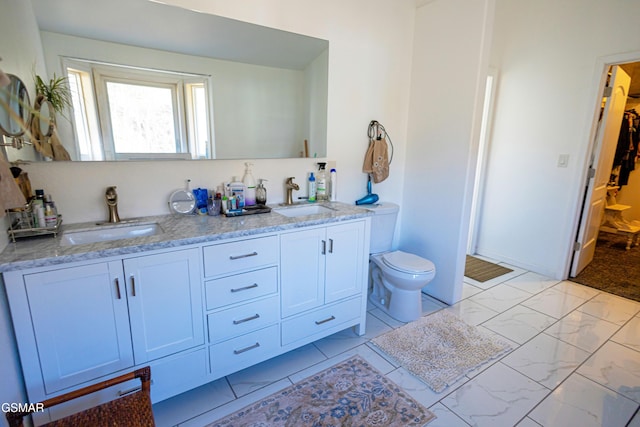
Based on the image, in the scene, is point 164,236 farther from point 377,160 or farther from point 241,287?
point 377,160

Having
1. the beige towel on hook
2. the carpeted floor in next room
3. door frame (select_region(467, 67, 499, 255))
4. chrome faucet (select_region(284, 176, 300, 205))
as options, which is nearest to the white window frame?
chrome faucet (select_region(284, 176, 300, 205))

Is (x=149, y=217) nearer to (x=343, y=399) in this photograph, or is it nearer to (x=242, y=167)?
(x=242, y=167)

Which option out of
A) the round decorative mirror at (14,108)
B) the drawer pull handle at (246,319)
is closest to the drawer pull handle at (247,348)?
the drawer pull handle at (246,319)

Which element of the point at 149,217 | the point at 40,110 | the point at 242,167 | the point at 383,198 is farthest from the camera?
the point at 383,198

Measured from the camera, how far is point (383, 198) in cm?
277

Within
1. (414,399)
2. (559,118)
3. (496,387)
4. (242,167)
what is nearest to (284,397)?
(414,399)

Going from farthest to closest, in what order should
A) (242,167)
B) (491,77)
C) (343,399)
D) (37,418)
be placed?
1. (491,77)
2. (242,167)
3. (343,399)
4. (37,418)

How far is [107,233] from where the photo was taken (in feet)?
5.17

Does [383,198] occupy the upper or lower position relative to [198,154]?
lower

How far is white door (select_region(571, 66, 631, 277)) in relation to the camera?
→ 2.80 metres

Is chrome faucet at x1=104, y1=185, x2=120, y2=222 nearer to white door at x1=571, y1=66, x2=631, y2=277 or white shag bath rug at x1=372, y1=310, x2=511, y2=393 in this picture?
white shag bath rug at x1=372, y1=310, x2=511, y2=393

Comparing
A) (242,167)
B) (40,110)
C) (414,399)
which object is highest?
(40,110)

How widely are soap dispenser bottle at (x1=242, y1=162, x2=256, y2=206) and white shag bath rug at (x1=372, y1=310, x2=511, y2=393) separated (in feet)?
4.20

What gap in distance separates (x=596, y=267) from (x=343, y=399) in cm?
351
